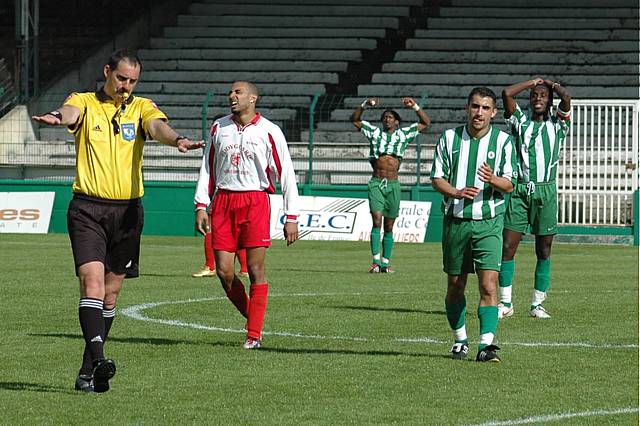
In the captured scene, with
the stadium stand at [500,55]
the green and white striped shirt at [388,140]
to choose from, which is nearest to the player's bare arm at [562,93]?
the green and white striped shirt at [388,140]

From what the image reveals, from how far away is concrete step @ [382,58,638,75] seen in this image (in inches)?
1366

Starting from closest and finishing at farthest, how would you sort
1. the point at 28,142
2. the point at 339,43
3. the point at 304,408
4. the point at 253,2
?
the point at 304,408 → the point at 28,142 → the point at 339,43 → the point at 253,2

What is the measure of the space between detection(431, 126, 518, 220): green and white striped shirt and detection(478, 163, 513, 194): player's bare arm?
0.38 feet

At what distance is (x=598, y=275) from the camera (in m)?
18.7

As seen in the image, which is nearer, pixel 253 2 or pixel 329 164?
pixel 329 164

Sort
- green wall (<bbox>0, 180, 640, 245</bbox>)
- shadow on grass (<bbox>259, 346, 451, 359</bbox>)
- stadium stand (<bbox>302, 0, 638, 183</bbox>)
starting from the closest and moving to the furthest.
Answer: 1. shadow on grass (<bbox>259, 346, 451, 359</bbox>)
2. green wall (<bbox>0, 180, 640, 245</bbox>)
3. stadium stand (<bbox>302, 0, 638, 183</bbox>)

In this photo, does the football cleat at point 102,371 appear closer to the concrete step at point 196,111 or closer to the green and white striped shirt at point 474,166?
the green and white striped shirt at point 474,166

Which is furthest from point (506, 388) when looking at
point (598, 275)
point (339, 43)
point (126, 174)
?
point (339, 43)

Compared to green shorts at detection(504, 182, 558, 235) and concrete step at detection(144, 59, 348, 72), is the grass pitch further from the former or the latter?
concrete step at detection(144, 59, 348, 72)

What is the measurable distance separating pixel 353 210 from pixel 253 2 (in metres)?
13.6

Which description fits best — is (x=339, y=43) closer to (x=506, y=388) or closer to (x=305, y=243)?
(x=305, y=243)

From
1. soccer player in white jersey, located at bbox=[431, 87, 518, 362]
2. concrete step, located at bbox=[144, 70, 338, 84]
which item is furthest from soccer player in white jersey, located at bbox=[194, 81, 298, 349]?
concrete step, located at bbox=[144, 70, 338, 84]

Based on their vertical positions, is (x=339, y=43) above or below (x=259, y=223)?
above

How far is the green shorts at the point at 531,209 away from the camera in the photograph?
1284 centimetres
